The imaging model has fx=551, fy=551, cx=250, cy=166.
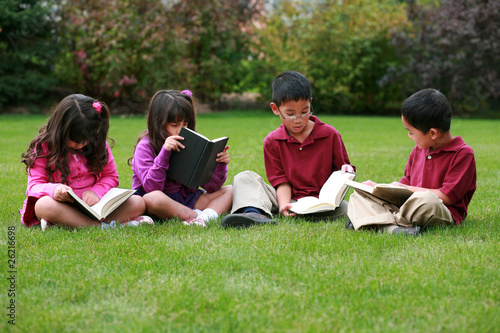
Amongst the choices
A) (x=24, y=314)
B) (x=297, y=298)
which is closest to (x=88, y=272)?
(x=24, y=314)

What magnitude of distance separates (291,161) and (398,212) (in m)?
0.97

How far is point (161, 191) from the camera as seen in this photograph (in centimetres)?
375

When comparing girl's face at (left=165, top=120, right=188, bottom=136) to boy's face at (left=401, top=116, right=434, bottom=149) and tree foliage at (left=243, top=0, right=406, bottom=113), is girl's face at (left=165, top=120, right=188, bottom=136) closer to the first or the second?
boy's face at (left=401, top=116, right=434, bottom=149)

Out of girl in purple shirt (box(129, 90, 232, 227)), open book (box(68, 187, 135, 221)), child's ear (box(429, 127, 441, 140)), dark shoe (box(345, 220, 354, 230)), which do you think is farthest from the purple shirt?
child's ear (box(429, 127, 441, 140))

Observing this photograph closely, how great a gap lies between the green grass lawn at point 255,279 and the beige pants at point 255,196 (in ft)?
0.75

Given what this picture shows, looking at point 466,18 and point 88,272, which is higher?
point 466,18

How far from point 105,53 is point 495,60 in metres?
10.7

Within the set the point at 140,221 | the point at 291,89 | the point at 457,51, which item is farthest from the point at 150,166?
the point at 457,51

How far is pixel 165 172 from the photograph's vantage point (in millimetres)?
3715

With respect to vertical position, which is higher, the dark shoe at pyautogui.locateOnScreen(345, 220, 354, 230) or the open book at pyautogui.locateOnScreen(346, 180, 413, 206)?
the open book at pyautogui.locateOnScreen(346, 180, 413, 206)

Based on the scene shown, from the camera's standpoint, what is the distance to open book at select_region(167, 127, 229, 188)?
11.7 ft

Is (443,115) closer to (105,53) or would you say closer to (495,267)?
(495,267)

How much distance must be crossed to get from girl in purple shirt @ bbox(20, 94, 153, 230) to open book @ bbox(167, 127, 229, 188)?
32 cm

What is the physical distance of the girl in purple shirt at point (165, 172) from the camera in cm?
368
